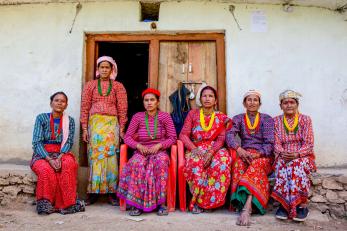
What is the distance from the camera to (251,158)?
433 cm

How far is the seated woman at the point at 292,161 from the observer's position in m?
3.95

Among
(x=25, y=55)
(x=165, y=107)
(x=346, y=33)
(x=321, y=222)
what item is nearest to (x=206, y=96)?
(x=165, y=107)

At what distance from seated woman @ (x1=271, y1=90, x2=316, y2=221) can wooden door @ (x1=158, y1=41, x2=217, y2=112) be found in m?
1.29

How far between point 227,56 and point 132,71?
3632mm

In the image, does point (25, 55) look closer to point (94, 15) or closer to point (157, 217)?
point (94, 15)

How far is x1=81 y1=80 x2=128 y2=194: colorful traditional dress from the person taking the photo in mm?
4621

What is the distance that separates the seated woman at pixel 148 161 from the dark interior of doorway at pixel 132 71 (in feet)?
9.50

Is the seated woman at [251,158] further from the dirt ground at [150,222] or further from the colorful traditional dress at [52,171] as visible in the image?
the colorful traditional dress at [52,171]

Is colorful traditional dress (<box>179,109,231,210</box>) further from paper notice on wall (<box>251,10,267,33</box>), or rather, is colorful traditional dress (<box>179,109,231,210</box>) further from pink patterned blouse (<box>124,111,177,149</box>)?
paper notice on wall (<box>251,10,267,33</box>)

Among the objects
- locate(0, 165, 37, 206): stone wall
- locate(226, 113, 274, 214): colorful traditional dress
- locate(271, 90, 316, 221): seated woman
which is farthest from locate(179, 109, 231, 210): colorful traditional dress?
locate(0, 165, 37, 206): stone wall

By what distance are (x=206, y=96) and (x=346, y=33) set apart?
7.79ft

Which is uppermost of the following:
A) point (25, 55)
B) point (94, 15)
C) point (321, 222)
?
point (94, 15)

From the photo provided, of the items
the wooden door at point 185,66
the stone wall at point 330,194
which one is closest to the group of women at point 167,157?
the stone wall at point 330,194

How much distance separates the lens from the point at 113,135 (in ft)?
15.6
